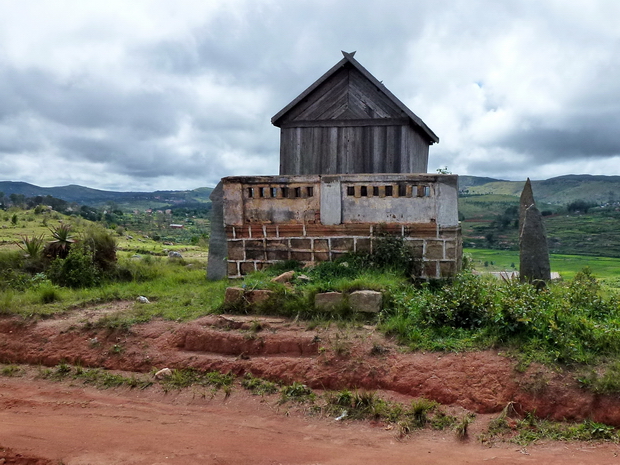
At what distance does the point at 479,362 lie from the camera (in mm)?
5531

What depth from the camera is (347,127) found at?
11500mm

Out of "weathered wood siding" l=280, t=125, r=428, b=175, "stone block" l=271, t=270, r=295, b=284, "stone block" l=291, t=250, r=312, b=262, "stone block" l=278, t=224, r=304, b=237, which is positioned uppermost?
"weathered wood siding" l=280, t=125, r=428, b=175

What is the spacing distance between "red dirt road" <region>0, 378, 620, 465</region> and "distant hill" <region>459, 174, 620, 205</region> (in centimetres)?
5559

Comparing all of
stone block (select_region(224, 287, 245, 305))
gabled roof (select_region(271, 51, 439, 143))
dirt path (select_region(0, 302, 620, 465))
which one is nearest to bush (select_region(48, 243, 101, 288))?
dirt path (select_region(0, 302, 620, 465))

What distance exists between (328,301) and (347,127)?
571cm

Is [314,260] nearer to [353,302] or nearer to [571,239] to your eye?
[353,302]

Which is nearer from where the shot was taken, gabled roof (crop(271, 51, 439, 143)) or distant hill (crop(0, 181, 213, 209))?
gabled roof (crop(271, 51, 439, 143))

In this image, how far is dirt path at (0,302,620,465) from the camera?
177 inches

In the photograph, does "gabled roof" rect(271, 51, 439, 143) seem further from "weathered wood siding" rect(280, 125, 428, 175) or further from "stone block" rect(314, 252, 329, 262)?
"stone block" rect(314, 252, 329, 262)

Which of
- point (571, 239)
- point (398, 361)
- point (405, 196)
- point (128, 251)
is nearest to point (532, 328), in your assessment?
point (398, 361)

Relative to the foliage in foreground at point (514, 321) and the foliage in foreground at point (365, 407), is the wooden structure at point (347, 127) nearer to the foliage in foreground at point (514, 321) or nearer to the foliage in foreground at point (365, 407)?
the foliage in foreground at point (514, 321)

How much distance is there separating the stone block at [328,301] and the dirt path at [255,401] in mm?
483

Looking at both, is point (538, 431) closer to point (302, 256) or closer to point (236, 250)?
point (302, 256)

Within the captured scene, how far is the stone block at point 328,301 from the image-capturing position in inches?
278
